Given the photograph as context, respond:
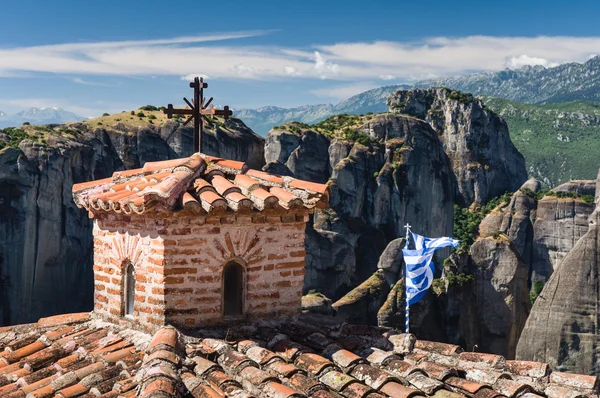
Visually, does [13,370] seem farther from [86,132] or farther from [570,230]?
[570,230]

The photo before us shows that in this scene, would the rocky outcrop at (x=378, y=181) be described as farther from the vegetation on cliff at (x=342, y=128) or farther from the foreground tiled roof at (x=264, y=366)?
the foreground tiled roof at (x=264, y=366)

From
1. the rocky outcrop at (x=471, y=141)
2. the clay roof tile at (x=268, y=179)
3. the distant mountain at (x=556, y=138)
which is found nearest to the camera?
the clay roof tile at (x=268, y=179)

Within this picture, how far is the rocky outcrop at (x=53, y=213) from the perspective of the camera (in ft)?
170

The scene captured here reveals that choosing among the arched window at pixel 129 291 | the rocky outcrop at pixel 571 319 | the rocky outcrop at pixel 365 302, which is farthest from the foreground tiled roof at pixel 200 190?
the rocky outcrop at pixel 365 302

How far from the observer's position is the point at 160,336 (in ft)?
24.6

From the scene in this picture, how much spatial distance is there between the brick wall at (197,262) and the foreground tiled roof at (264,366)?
A: 28cm

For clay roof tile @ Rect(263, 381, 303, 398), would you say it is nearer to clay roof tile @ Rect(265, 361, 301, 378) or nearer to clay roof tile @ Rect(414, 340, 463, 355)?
clay roof tile @ Rect(265, 361, 301, 378)

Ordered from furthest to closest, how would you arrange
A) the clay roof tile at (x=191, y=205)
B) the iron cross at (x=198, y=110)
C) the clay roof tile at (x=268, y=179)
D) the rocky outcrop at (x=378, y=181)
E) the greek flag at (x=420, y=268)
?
1. the rocky outcrop at (x=378, y=181)
2. the greek flag at (x=420, y=268)
3. the iron cross at (x=198, y=110)
4. the clay roof tile at (x=268, y=179)
5. the clay roof tile at (x=191, y=205)

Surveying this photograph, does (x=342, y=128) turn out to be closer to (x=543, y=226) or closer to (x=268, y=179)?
(x=543, y=226)

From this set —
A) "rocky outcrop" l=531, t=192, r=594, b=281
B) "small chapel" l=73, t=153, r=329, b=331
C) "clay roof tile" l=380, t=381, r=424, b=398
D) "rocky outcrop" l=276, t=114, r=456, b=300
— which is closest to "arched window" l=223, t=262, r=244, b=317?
"small chapel" l=73, t=153, r=329, b=331

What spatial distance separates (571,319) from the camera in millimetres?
36219

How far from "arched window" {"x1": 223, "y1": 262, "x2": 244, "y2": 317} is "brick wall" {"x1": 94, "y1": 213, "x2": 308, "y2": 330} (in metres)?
0.10

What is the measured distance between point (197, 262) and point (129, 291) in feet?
4.18

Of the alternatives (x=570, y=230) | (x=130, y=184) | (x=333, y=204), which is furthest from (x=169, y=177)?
(x=570, y=230)
